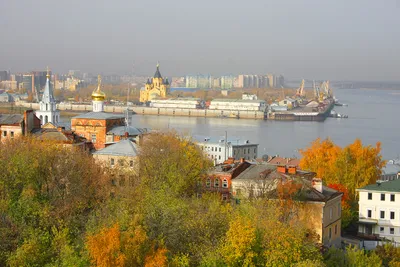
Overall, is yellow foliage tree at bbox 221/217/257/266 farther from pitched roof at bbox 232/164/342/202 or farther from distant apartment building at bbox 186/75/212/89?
distant apartment building at bbox 186/75/212/89

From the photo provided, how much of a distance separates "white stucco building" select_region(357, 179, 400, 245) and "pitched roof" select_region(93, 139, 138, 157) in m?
3.08

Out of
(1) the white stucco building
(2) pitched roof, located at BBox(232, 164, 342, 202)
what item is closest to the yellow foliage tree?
(2) pitched roof, located at BBox(232, 164, 342, 202)

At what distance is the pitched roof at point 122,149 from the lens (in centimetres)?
1005

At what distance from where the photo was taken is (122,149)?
33.5ft

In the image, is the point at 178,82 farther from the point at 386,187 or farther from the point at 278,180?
the point at 278,180

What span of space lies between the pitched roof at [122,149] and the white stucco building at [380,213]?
3.08 meters

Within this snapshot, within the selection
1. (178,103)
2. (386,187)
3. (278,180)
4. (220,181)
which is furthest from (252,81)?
(278,180)

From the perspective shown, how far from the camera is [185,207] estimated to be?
21.1 feet

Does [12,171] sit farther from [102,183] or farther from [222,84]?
[222,84]

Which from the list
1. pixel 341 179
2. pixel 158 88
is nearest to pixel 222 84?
pixel 158 88

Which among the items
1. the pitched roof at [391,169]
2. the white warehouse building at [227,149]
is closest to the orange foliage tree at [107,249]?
the pitched roof at [391,169]

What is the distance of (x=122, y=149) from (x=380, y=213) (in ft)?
11.6

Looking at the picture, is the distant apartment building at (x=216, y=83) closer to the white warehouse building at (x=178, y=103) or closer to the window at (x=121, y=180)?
the white warehouse building at (x=178, y=103)

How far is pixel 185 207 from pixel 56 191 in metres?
1.32
